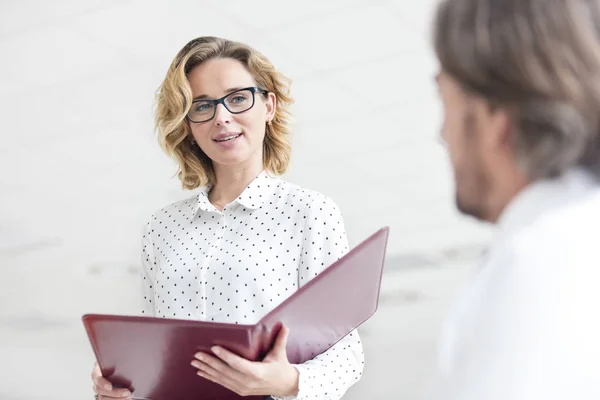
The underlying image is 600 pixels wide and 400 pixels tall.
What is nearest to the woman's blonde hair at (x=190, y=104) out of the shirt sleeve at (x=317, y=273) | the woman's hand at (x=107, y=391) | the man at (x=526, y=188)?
the shirt sleeve at (x=317, y=273)

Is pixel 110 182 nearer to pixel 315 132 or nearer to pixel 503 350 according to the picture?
pixel 315 132

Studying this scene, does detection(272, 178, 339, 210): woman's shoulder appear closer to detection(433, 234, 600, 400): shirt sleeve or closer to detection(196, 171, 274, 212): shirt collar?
detection(196, 171, 274, 212): shirt collar

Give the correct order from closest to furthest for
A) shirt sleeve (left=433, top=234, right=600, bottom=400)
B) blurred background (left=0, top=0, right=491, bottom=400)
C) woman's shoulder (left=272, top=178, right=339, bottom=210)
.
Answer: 1. shirt sleeve (left=433, top=234, right=600, bottom=400)
2. woman's shoulder (left=272, top=178, right=339, bottom=210)
3. blurred background (left=0, top=0, right=491, bottom=400)

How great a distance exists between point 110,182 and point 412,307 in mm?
1898

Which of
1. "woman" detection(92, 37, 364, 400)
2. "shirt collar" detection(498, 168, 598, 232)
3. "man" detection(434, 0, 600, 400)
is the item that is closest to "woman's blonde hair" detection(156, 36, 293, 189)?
"woman" detection(92, 37, 364, 400)

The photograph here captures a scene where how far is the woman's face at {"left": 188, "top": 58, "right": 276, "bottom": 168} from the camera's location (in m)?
1.87

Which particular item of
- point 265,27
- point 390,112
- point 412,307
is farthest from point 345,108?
point 412,307

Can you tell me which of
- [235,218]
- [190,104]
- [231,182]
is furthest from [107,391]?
[190,104]

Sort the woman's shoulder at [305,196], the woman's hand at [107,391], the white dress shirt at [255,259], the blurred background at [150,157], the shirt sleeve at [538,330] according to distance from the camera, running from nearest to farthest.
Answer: the shirt sleeve at [538,330] → the woman's hand at [107,391] → the white dress shirt at [255,259] → the woman's shoulder at [305,196] → the blurred background at [150,157]

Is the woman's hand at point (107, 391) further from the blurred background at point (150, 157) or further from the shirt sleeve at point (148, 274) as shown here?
the blurred background at point (150, 157)

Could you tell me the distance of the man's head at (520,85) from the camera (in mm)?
810

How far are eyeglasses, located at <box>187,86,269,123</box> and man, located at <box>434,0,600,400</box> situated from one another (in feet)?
3.22

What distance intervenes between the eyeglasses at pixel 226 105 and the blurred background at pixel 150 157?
53.4 inches

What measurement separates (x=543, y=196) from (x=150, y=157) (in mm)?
3404
